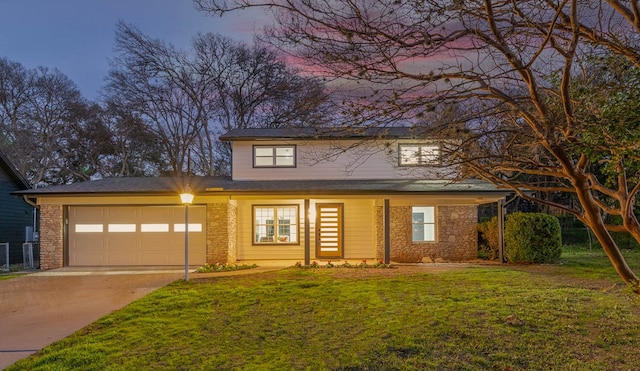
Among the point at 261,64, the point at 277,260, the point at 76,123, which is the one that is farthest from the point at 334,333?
the point at 76,123

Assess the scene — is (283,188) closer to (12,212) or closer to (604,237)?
(604,237)

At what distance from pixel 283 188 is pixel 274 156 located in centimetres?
220

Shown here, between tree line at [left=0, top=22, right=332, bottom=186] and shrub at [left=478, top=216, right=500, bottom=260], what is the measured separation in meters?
12.4

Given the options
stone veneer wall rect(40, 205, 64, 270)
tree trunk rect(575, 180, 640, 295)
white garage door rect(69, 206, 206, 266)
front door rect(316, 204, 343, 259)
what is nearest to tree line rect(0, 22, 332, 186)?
front door rect(316, 204, 343, 259)

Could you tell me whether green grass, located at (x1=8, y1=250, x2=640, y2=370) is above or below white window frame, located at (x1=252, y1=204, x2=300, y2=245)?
below

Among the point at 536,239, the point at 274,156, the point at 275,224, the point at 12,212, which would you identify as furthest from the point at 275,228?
the point at 12,212

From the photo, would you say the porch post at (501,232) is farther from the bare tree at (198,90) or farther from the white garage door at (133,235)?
the bare tree at (198,90)

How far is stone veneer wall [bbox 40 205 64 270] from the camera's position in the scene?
38.7 ft

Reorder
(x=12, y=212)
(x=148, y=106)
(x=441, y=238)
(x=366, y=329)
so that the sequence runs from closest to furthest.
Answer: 1. (x=366, y=329)
2. (x=441, y=238)
3. (x=12, y=212)
4. (x=148, y=106)

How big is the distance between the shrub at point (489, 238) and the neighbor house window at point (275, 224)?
648 cm

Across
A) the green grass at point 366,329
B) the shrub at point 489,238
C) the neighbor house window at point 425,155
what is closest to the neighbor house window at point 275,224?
the neighbor house window at point 425,155

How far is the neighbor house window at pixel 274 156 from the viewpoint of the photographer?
13.5m

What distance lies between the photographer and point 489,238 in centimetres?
1288

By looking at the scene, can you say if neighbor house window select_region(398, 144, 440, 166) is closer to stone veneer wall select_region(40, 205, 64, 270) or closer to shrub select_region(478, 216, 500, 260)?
shrub select_region(478, 216, 500, 260)
